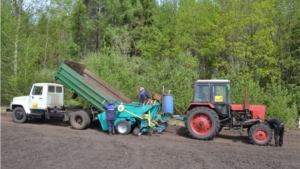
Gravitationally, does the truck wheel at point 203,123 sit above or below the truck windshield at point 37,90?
below

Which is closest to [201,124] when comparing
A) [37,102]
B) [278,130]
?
[278,130]

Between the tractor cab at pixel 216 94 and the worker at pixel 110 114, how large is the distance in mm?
3088

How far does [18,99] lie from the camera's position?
43.7 feet

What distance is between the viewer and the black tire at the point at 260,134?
9.41m

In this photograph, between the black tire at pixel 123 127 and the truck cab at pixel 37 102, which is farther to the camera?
the truck cab at pixel 37 102

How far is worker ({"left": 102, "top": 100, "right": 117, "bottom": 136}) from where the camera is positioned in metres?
10.9

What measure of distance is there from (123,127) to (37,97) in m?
4.37

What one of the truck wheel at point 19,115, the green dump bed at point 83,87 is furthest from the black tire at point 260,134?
the truck wheel at point 19,115

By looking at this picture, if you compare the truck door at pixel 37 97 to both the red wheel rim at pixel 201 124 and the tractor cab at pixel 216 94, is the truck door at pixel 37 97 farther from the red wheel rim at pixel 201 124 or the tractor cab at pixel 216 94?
the tractor cab at pixel 216 94

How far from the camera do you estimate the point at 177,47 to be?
77.1 feet

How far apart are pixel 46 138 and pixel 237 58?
44.7 feet

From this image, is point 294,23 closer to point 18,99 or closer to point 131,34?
point 131,34

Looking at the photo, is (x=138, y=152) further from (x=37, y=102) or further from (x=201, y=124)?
(x=37, y=102)

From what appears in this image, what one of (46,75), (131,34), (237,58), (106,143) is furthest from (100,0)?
(106,143)
